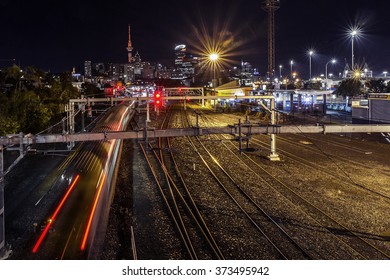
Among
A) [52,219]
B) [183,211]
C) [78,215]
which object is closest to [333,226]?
[183,211]

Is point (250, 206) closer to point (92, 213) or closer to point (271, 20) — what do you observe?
point (92, 213)

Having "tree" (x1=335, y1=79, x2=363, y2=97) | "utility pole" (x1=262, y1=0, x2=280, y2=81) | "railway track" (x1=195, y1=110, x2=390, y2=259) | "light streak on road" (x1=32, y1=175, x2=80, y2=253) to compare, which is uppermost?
"utility pole" (x1=262, y1=0, x2=280, y2=81)

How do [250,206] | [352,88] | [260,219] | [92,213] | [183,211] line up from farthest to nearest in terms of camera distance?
[352,88]
[250,206]
[183,211]
[260,219]
[92,213]

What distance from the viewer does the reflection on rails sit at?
6.88 meters

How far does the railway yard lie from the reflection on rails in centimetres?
38

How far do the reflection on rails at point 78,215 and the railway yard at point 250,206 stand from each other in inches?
14.8

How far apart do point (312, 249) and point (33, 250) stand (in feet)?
17.3

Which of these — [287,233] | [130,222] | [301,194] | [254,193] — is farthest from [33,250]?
[301,194]

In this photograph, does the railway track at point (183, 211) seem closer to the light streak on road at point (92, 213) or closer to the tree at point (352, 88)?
the light streak on road at point (92, 213)

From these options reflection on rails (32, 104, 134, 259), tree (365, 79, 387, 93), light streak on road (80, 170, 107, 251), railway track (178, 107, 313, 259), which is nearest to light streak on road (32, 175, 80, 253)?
reflection on rails (32, 104, 134, 259)

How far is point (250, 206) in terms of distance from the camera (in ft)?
35.4

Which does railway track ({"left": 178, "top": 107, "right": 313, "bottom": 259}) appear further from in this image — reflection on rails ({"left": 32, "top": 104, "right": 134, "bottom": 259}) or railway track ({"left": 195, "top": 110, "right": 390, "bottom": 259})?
reflection on rails ({"left": 32, "top": 104, "right": 134, "bottom": 259})

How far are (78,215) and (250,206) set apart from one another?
15.3 feet

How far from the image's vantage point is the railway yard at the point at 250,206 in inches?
316
